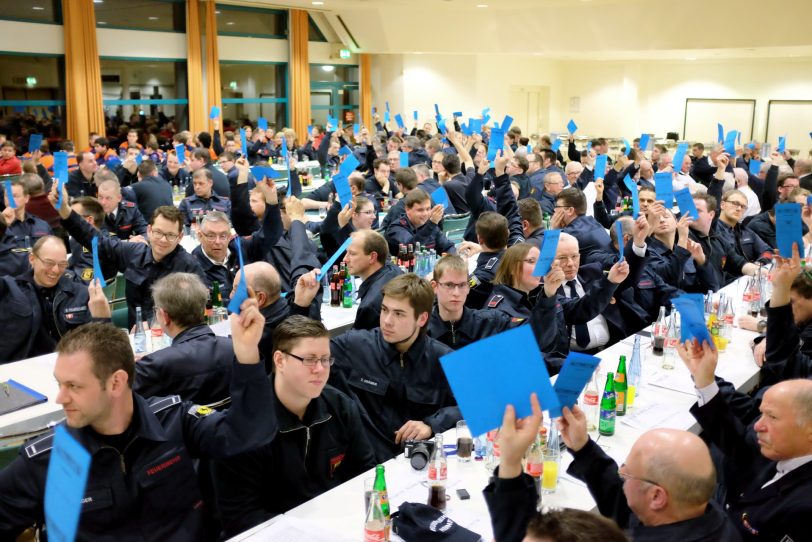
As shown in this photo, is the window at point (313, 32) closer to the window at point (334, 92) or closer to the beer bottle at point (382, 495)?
the window at point (334, 92)

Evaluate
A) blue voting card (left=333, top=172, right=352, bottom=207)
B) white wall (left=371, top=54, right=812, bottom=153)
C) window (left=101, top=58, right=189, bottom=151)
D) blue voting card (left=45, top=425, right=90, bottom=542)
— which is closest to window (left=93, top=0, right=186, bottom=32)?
window (left=101, top=58, right=189, bottom=151)

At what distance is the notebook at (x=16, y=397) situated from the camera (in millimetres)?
3787

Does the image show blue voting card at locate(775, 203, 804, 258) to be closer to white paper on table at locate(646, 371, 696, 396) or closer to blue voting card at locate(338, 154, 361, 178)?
white paper on table at locate(646, 371, 696, 396)

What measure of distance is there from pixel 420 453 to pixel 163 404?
1120 mm

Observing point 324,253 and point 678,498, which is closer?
point 678,498

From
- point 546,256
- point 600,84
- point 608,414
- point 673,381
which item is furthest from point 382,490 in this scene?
point 600,84

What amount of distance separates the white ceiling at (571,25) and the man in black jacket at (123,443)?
14.5 m

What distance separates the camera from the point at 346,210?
655 centimetres

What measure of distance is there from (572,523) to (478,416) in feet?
1.79

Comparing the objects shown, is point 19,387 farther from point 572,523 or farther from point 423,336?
point 572,523

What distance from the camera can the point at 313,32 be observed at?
20.2 meters

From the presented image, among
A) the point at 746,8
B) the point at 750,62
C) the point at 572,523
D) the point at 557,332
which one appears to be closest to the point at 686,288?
the point at 557,332

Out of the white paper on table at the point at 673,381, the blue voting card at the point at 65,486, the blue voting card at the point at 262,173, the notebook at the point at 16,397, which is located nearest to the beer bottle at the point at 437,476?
the blue voting card at the point at 65,486

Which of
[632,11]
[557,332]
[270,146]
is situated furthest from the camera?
[632,11]
